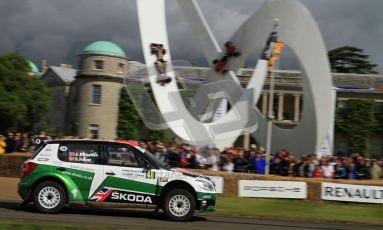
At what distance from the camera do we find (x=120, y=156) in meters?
12.4

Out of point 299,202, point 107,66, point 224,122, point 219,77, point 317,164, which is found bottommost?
point 299,202

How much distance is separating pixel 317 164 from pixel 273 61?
11.3 metres

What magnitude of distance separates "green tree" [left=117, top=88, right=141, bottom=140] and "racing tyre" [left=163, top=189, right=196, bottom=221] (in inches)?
2022

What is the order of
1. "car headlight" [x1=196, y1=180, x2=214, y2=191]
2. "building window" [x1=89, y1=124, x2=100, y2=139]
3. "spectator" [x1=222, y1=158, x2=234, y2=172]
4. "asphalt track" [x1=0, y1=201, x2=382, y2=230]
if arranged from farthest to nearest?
"building window" [x1=89, y1=124, x2=100, y2=139]
"spectator" [x1=222, y1=158, x2=234, y2=172]
"car headlight" [x1=196, y1=180, x2=214, y2=191]
"asphalt track" [x1=0, y1=201, x2=382, y2=230]

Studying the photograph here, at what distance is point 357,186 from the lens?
59.7 feet

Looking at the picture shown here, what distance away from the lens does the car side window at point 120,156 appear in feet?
40.2

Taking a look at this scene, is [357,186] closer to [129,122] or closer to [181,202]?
[181,202]

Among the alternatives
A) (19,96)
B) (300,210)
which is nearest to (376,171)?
(300,210)

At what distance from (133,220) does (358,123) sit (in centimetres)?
5802

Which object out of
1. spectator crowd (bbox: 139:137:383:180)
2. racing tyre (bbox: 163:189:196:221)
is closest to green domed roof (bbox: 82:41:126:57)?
spectator crowd (bbox: 139:137:383:180)

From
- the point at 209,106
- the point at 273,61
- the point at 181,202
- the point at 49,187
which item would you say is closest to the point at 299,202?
the point at 181,202

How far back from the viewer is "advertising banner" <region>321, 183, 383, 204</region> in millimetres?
18000

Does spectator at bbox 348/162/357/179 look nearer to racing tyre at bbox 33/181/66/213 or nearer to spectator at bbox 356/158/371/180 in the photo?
spectator at bbox 356/158/371/180

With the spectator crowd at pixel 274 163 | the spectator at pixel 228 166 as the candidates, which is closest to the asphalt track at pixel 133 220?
the spectator crowd at pixel 274 163
